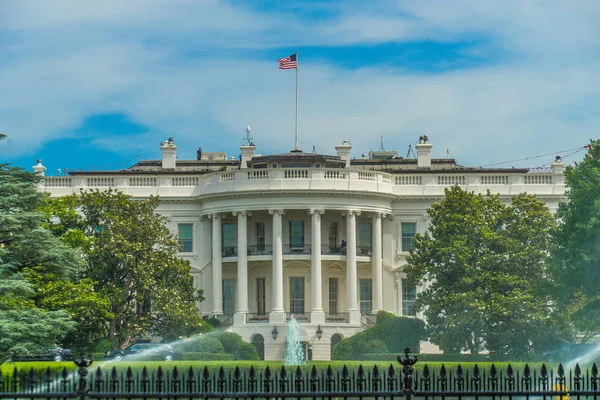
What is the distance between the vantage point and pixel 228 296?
82500 millimetres

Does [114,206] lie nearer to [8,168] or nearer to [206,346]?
[206,346]

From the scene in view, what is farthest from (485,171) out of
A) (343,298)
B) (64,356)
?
(64,356)

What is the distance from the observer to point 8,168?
4172cm

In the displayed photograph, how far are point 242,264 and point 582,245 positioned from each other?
104ft

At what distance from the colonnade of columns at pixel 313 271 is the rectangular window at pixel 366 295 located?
1989 millimetres

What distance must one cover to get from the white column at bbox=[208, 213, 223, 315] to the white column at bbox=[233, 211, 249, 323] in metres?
1.58

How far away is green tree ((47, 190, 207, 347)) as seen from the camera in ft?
223

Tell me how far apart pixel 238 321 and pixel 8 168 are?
37.7m

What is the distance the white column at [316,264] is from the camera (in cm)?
7788

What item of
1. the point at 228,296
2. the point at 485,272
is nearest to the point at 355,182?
the point at 228,296

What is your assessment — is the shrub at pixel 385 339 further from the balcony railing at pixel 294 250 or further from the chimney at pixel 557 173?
the chimney at pixel 557 173

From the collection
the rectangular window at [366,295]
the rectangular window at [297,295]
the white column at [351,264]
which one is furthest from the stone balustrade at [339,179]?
the rectangular window at [297,295]

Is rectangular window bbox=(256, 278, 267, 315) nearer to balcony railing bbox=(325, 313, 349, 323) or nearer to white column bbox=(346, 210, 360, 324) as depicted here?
balcony railing bbox=(325, 313, 349, 323)

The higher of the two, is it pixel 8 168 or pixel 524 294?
pixel 8 168
